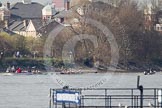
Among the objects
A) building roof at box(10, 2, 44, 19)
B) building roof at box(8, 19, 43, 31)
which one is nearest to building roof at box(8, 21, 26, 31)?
building roof at box(8, 19, 43, 31)

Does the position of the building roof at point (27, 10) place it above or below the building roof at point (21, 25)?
above

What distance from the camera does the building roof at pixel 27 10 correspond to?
17712 centimetres

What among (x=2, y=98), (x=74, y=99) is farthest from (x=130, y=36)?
(x=74, y=99)

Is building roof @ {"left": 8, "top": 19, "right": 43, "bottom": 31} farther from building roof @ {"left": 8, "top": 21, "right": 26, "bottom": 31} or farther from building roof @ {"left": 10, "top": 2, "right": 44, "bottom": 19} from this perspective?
building roof @ {"left": 10, "top": 2, "right": 44, "bottom": 19}

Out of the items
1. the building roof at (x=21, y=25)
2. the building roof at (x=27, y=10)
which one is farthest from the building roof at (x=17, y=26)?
the building roof at (x=27, y=10)

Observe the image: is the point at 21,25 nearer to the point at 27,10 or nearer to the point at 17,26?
the point at 17,26

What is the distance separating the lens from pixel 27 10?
179 meters

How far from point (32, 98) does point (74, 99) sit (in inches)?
840

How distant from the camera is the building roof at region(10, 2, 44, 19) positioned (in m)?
177

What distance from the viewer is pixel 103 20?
13550 cm

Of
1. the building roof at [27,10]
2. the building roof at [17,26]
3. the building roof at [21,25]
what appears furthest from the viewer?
the building roof at [27,10]

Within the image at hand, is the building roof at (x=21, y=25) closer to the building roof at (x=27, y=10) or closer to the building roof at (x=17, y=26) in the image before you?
the building roof at (x=17, y=26)

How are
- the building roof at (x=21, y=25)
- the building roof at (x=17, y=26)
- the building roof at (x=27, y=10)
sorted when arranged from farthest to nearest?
the building roof at (x=27, y=10) < the building roof at (x=17, y=26) < the building roof at (x=21, y=25)

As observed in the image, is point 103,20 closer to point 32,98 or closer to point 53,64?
point 53,64
